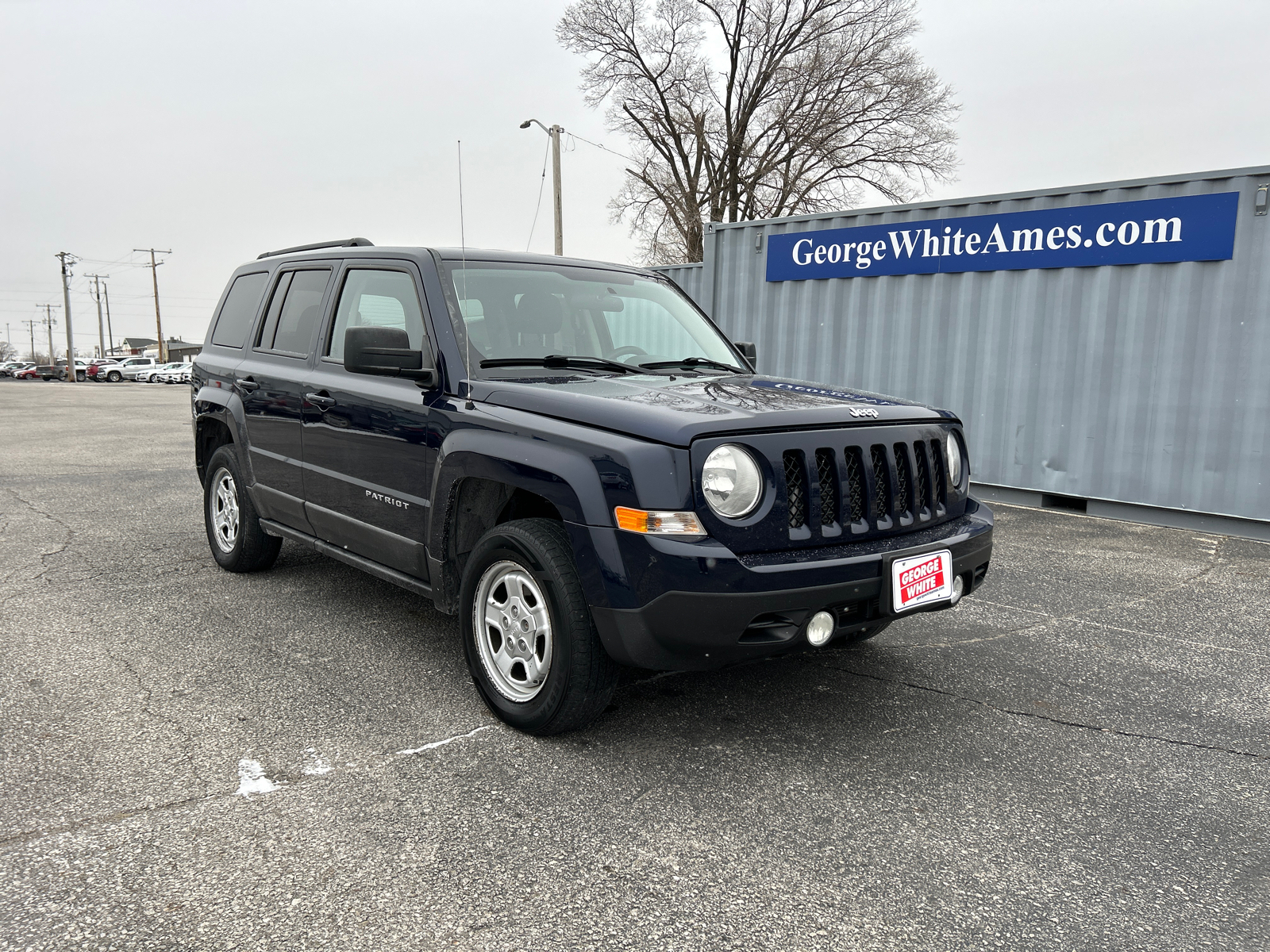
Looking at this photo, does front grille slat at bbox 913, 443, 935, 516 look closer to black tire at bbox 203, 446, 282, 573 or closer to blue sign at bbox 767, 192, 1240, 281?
black tire at bbox 203, 446, 282, 573

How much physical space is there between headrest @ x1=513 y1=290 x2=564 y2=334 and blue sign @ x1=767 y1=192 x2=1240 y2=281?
6.02 m

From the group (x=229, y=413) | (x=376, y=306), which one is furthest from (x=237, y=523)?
(x=376, y=306)

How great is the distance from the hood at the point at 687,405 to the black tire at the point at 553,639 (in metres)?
0.44

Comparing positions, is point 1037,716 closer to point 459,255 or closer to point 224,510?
point 459,255

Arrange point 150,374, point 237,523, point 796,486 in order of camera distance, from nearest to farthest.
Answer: point 796,486, point 237,523, point 150,374

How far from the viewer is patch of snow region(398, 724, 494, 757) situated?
3.13 metres

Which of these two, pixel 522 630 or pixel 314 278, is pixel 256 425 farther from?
pixel 522 630

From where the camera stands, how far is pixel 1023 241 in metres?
8.47

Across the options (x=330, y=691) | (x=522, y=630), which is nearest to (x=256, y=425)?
(x=330, y=691)

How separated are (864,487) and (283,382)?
301 cm

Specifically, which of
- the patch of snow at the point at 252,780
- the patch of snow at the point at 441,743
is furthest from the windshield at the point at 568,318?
the patch of snow at the point at 252,780

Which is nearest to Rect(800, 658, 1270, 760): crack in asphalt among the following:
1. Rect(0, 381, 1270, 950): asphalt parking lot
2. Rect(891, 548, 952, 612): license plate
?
Rect(0, 381, 1270, 950): asphalt parking lot

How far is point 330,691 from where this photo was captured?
3668mm

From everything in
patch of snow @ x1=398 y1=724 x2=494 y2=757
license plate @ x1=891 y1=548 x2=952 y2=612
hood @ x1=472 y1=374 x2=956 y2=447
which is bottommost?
patch of snow @ x1=398 y1=724 x2=494 y2=757
